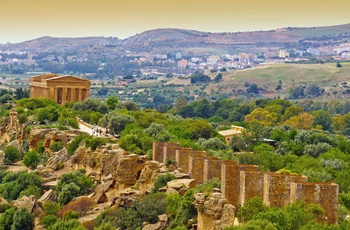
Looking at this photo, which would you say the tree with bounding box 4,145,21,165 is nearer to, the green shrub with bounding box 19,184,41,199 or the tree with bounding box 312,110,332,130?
the green shrub with bounding box 19,184,41,199

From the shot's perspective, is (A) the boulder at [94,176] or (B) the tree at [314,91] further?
(B) the tree at [314,91]

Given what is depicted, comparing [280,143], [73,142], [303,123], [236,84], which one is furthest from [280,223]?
[236,84]

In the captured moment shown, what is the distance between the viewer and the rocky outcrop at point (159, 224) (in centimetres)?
3303

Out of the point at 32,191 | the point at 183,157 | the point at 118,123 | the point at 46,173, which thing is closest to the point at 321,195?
the point at 183,157

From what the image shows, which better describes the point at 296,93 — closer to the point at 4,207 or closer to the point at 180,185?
the point at 4,207

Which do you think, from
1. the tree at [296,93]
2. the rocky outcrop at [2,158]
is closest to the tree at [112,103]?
the rocky outcrop at [2,158]

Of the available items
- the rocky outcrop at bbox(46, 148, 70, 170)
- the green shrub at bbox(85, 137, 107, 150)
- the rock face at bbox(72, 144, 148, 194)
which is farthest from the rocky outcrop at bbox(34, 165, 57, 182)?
the green shrub at bbox(85, 137, 107, 150)

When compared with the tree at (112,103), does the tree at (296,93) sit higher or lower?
lower

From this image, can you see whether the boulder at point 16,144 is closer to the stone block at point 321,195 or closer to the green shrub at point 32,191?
the green shrub at point 32,191

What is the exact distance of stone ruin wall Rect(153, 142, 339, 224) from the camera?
27953 millimetres

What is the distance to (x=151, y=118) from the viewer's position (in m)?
65.5

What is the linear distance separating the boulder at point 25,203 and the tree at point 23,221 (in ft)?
3.51

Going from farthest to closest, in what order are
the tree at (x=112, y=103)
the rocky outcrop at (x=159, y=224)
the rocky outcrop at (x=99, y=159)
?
the tree at (x=112, y=103) → the rocky outcrop at (x=99, y=159) → the rocky outcrop at (x=159, y=224)

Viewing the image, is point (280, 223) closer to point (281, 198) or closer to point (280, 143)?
point (281, 198)
